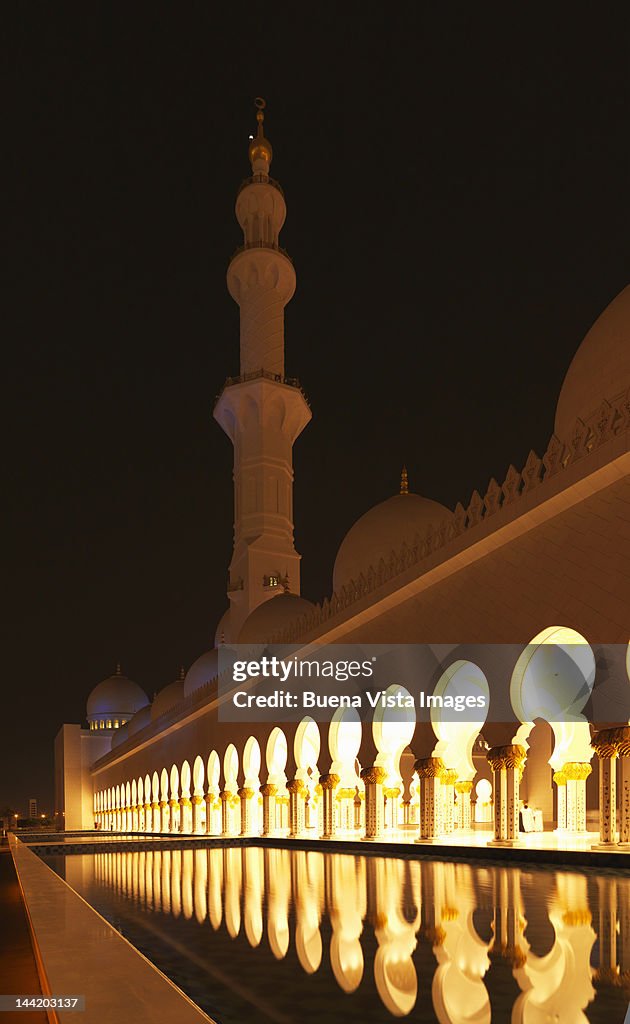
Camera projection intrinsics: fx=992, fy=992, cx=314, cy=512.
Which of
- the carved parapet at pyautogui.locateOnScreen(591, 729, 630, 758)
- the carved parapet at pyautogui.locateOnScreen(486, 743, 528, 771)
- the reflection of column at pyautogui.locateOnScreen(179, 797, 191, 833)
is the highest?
the carved parapet at pyautogui.locateOnScreen(591, 729, 630, 758)

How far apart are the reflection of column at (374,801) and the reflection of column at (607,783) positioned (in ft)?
15.4

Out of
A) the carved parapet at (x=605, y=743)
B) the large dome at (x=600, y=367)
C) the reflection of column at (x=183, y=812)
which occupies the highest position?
the large dome at (x=600, y=367)

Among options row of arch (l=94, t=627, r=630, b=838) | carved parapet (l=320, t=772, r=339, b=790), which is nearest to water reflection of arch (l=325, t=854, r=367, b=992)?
row of arch (l=94, t=627, r=630, b=838)

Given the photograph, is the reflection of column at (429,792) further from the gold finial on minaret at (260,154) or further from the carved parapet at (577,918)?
the gold finial on minaret at (260,154)

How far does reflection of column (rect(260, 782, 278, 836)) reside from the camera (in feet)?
56.8

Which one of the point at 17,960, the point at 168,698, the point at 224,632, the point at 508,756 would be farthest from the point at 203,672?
the point at 17,960

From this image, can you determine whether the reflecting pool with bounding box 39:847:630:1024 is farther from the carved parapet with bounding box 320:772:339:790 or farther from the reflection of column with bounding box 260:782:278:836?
the reflection of column with bounding box 260:782:278:836

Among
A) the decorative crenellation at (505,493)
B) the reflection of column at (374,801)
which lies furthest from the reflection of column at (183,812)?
Result: the reflection of column at (374,801)

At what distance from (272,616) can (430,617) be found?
7.52 metres

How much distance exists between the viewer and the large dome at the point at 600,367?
34.1ft

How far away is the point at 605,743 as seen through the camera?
8.37m

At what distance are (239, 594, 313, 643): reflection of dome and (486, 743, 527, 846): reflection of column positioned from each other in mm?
8891

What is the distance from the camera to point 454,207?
73.5ft

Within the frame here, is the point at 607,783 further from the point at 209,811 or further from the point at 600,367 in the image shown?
the point at 209,811
